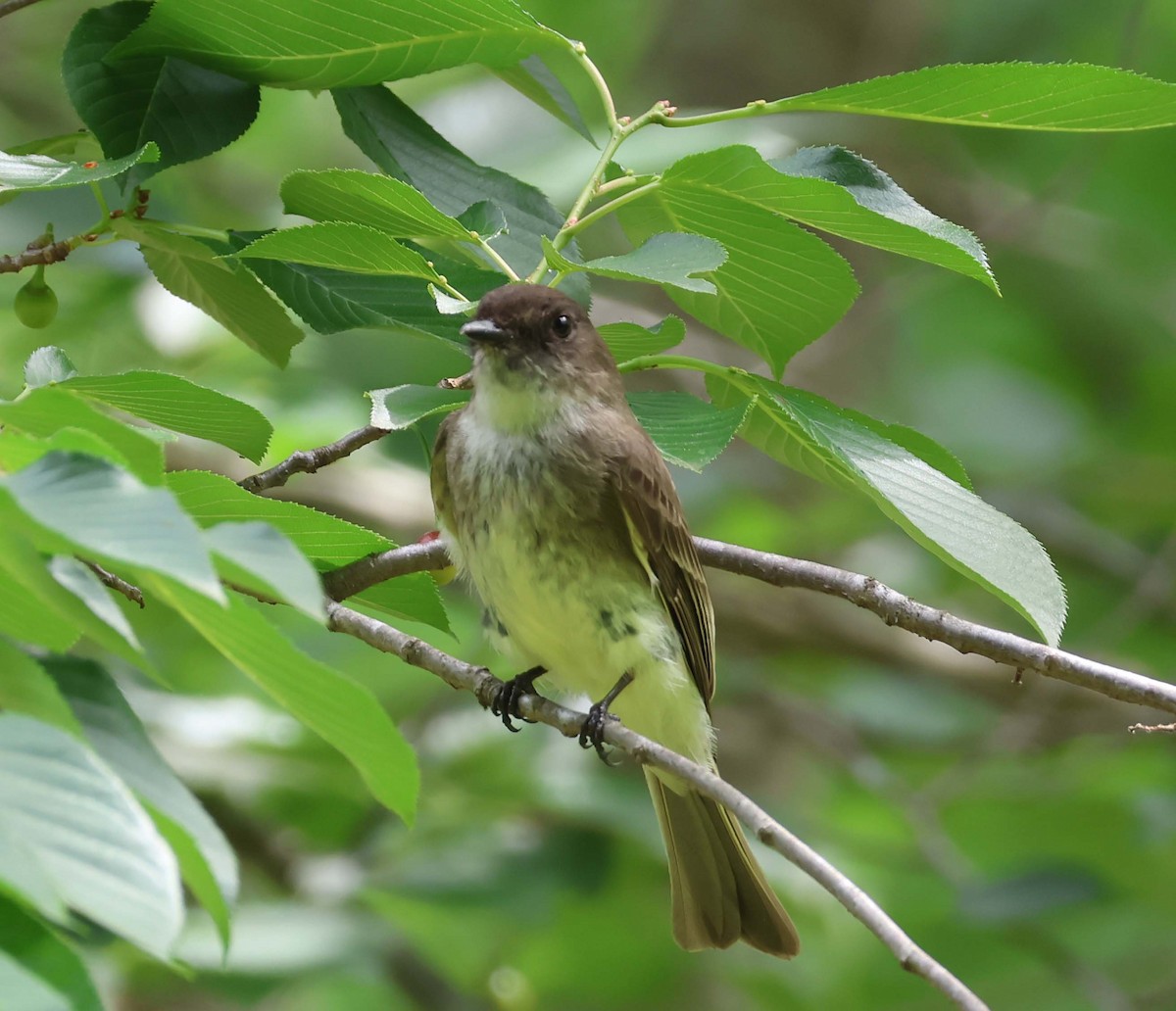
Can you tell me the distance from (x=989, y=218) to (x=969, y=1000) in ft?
23.3

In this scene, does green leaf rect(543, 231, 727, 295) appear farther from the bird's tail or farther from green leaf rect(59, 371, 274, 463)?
the bird's tail

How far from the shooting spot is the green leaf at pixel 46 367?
6.82ft

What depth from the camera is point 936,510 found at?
211cm

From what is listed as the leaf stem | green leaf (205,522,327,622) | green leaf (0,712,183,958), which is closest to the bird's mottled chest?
the leaf stem

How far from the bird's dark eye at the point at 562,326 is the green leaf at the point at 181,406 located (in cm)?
79

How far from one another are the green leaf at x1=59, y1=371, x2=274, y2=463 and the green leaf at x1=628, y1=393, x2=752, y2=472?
2.01 ft

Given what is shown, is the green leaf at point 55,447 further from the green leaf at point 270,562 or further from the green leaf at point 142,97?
the green leaf at point 142,97

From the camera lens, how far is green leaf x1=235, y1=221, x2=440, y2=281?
2.18 m

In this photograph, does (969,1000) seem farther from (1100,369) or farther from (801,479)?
(1100,369)

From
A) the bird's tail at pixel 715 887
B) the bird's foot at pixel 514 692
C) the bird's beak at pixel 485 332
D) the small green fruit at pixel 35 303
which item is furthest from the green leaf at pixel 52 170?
the bird's tail at pixel 715 887

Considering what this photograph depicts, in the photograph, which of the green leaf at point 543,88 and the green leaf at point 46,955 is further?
the green leaf at point 543,88

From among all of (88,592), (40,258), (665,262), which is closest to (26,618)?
(88,592)

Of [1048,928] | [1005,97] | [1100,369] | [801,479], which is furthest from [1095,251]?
[1005,97]

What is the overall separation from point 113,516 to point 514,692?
1993 millimetres
